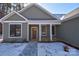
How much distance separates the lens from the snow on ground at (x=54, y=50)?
25.4 ft

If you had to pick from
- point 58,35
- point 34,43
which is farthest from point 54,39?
point 34,43

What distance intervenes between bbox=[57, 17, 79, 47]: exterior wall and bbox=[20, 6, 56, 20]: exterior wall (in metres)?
0.85

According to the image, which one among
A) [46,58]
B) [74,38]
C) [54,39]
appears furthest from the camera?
[74,38]

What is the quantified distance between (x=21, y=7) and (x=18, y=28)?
3.50 ft

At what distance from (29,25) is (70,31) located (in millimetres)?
1892

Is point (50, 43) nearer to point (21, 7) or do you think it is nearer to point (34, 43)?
point (34, 43)

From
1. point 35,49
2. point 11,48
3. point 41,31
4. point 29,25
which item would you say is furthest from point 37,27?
point 11,48

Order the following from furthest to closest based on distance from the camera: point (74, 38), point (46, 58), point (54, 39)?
1. point (74, 38)
2. point (54, 39)
3. point (46, 58)

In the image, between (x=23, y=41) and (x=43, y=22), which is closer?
(x=23, y=41)

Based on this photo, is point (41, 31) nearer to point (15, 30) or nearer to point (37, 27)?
point (37, 27)

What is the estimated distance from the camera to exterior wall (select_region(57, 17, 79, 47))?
854cm

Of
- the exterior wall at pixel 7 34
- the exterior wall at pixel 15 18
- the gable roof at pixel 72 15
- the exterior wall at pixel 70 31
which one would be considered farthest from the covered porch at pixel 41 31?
the exterior wall at pixel 15 18

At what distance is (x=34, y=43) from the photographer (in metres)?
8.41

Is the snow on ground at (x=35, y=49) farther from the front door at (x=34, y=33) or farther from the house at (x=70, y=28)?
the house at (x=70, y=28)
